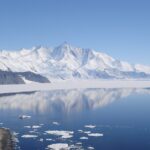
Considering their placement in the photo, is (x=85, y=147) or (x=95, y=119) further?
(x=95, y=119)

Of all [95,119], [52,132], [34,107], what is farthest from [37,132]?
[34,107]

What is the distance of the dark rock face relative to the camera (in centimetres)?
5408

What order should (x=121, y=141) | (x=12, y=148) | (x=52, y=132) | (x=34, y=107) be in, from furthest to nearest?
1. (x=34, y=107)
2. (x=52, y=132)
3. (x=121, y=141)
4. (x=12, y=148)

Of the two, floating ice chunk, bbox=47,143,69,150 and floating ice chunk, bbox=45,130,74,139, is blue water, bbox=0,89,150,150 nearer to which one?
floating ice chunk, bbox=45,130,74,139

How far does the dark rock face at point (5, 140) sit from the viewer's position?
54.1 meters

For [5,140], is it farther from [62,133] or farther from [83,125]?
[83,125]

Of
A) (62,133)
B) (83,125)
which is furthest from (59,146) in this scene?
(83,125)

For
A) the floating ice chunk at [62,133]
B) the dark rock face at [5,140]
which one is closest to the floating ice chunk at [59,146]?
the floating ice chunk at [62,133]

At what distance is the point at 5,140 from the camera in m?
58.4

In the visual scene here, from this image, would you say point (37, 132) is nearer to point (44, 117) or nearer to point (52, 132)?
point (52, 132)

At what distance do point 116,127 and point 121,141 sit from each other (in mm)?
12553

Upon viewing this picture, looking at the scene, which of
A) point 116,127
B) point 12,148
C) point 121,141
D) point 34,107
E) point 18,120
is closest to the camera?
point 12,148

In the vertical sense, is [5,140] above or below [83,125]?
below

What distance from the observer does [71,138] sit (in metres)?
60.3
